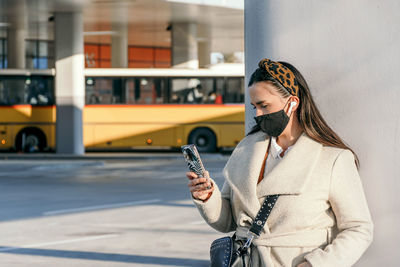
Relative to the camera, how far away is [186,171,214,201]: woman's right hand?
115 inches

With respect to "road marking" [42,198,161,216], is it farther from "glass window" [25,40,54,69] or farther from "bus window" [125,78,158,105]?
"glass window" [25,40,54,69]

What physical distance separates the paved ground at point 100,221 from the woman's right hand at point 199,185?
4.69m

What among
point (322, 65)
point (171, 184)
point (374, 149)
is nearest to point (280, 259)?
point (374, 149)

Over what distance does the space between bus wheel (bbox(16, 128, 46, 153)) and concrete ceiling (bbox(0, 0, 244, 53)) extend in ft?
15.2

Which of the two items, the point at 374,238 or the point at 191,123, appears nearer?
the point at 374,238

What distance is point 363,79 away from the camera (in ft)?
10.2

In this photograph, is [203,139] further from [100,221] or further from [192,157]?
[192,157]

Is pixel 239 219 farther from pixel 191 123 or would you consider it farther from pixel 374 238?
pixel 191 123

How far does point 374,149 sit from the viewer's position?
3.08 m

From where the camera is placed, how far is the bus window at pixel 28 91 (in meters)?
27.5

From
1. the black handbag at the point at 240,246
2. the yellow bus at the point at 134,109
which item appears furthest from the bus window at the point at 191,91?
the black handbag at the point at 240,246

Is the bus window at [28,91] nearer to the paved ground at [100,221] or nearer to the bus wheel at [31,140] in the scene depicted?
the bus wheel at [31,140]

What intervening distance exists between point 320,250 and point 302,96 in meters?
0.64

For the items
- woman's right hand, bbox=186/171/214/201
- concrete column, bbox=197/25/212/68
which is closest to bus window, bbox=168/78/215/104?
concrete column, bbox=197/25/212/68
